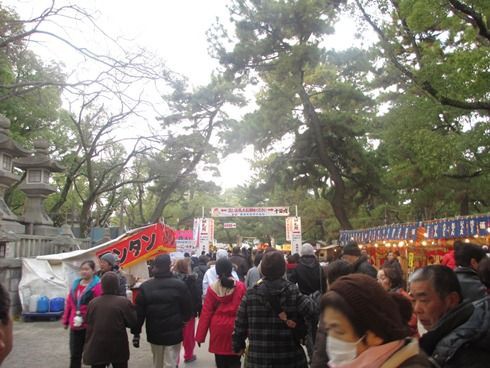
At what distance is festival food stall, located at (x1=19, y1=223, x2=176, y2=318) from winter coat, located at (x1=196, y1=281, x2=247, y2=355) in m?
3.41

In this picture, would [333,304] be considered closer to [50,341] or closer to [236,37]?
[50,341]

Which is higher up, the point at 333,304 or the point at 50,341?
the point at 333,304

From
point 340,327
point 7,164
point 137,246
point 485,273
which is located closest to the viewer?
point 340,327

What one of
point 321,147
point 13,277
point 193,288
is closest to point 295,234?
point 321,147

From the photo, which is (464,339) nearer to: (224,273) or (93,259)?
(224,273)

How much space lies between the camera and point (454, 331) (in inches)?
80.5

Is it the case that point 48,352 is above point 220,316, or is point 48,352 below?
below

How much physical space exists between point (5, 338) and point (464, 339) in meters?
2.01

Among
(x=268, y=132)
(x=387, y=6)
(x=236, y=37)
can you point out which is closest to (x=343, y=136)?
(x=268, y=132)

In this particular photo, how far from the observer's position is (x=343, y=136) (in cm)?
2064

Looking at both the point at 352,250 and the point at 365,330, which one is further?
the point at 352,250

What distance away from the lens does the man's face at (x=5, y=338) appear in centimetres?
179

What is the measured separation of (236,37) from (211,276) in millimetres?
15563

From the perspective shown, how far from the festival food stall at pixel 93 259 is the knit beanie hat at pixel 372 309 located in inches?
264
